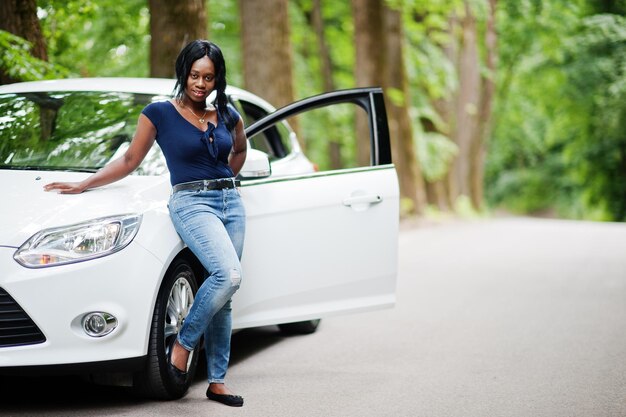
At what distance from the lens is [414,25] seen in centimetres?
2536

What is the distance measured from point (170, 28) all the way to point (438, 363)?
538cm

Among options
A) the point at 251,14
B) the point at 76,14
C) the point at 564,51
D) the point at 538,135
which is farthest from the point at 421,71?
the point at 538,135

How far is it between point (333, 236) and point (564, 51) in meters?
28.2

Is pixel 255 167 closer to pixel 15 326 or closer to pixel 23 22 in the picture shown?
pixel 15 326

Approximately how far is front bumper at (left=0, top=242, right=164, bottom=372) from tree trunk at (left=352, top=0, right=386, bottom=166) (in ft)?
47.7

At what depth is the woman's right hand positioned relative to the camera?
17.1 ft

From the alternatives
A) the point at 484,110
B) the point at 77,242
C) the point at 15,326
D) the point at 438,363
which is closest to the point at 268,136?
the point at 438,363

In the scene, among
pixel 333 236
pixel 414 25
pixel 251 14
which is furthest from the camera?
pixel 414 25

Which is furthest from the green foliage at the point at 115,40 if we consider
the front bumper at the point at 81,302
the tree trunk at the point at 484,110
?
the tree trunk at the point at 484,110

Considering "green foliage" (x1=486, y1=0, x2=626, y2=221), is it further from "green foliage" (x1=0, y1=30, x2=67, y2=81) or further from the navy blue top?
the navy blue top

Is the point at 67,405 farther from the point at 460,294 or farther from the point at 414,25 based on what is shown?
the point at 414,25

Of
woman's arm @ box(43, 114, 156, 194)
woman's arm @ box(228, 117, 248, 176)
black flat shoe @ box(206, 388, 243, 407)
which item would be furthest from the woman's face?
black flat shoe @ box(206, 388, 243, 407)

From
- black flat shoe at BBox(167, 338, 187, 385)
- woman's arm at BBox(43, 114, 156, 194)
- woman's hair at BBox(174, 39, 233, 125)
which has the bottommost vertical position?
black flat shoe at BBox(167, 338, 187, 385)

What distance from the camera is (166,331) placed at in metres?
5.50
